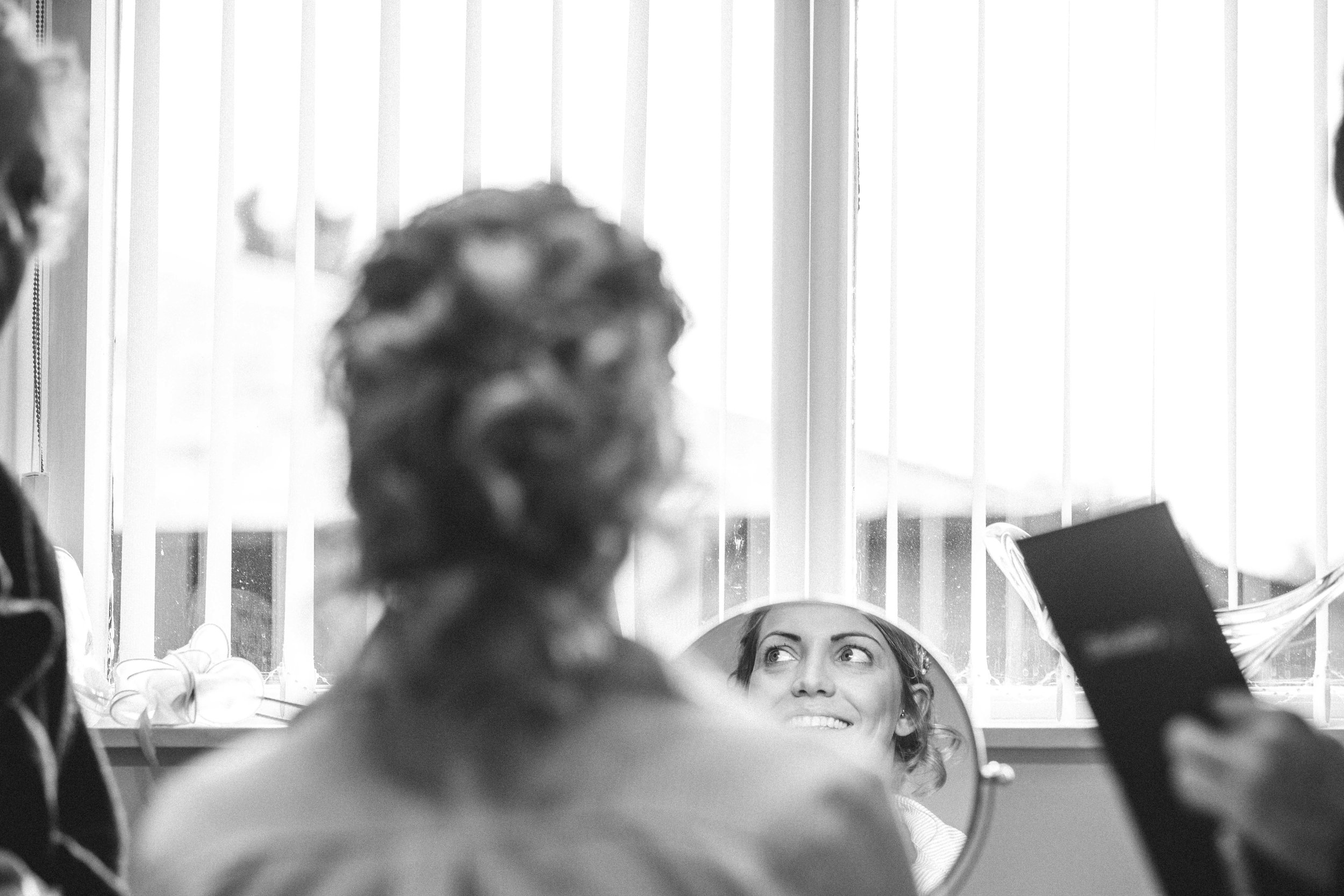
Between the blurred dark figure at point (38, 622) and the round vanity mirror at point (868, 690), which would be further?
the round vanity mirror at point (868, 690)

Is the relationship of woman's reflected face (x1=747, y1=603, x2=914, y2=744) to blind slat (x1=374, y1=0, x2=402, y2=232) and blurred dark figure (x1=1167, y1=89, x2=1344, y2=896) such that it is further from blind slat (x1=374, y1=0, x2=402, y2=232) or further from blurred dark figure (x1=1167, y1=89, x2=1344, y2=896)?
blind slat (x1=374, y1=0, x2=402, y2=232)

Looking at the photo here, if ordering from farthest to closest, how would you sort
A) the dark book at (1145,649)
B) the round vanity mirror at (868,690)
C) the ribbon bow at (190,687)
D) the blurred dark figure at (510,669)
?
the ribbon bow at (190,687), the round vanity mirror at (868,690), the dark book at (1145,649), the blurred dark figure at (510,669)

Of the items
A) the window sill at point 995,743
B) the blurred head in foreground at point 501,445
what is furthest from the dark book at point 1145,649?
the window sill at point 995,743

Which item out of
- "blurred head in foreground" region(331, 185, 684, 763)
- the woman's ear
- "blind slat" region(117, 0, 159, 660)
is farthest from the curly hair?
"blind slat" region(117, 0, 159, 660)

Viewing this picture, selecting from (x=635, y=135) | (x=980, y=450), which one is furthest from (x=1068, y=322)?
(x=635, y=135)

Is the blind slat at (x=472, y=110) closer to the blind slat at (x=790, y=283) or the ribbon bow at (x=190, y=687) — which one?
the blind slat at (x=790, y=283)

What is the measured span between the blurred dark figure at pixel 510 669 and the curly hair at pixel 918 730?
76 centimetres

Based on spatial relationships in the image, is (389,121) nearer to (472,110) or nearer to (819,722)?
(472,110)

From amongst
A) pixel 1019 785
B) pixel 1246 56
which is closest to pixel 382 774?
pixel 1019 785

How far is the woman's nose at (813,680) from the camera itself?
1430 millimetres

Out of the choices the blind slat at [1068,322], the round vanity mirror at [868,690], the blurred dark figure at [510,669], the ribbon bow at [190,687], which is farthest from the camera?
the blind slat at [1068,322]

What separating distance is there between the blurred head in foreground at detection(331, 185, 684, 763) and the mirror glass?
780 millimetres

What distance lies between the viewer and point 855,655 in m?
1.42

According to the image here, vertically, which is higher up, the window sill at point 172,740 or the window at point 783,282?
the window at point 783,282
